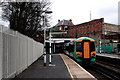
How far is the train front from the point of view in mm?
20266

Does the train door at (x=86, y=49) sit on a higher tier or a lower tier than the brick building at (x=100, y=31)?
lower

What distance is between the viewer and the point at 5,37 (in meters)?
8.71

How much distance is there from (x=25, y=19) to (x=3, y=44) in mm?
15975

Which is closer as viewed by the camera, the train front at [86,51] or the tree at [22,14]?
the train front at [86,51]

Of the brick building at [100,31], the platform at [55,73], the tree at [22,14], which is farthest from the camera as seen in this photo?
the brick building at [100,31]

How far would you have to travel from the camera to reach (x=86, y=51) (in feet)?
67.0

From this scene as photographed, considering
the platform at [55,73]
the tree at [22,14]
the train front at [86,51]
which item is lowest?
the platform at [55,73]

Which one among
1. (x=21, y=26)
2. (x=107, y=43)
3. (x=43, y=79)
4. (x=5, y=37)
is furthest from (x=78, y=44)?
(x=107, y=43)

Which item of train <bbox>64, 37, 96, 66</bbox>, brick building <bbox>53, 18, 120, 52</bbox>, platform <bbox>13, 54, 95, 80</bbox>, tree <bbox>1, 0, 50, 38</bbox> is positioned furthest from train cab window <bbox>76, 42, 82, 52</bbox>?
brick building <bbox>53, 18, 120, 52</bbox>

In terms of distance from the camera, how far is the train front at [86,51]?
2027cm

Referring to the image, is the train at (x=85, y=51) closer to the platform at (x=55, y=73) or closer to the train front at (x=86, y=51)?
the train front at (x=86, y=51)

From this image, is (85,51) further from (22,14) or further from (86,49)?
(22,14)

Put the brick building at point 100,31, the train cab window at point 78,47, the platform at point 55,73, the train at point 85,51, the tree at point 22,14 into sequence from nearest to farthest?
the platform at point 55,73 → the train at point 85,51 → the train cab window at point 78,47 → the tree at point 22,14 → the brick building at point 100,31

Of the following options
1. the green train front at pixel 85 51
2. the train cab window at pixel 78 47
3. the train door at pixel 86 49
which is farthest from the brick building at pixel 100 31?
the train door at pixel 86 49
